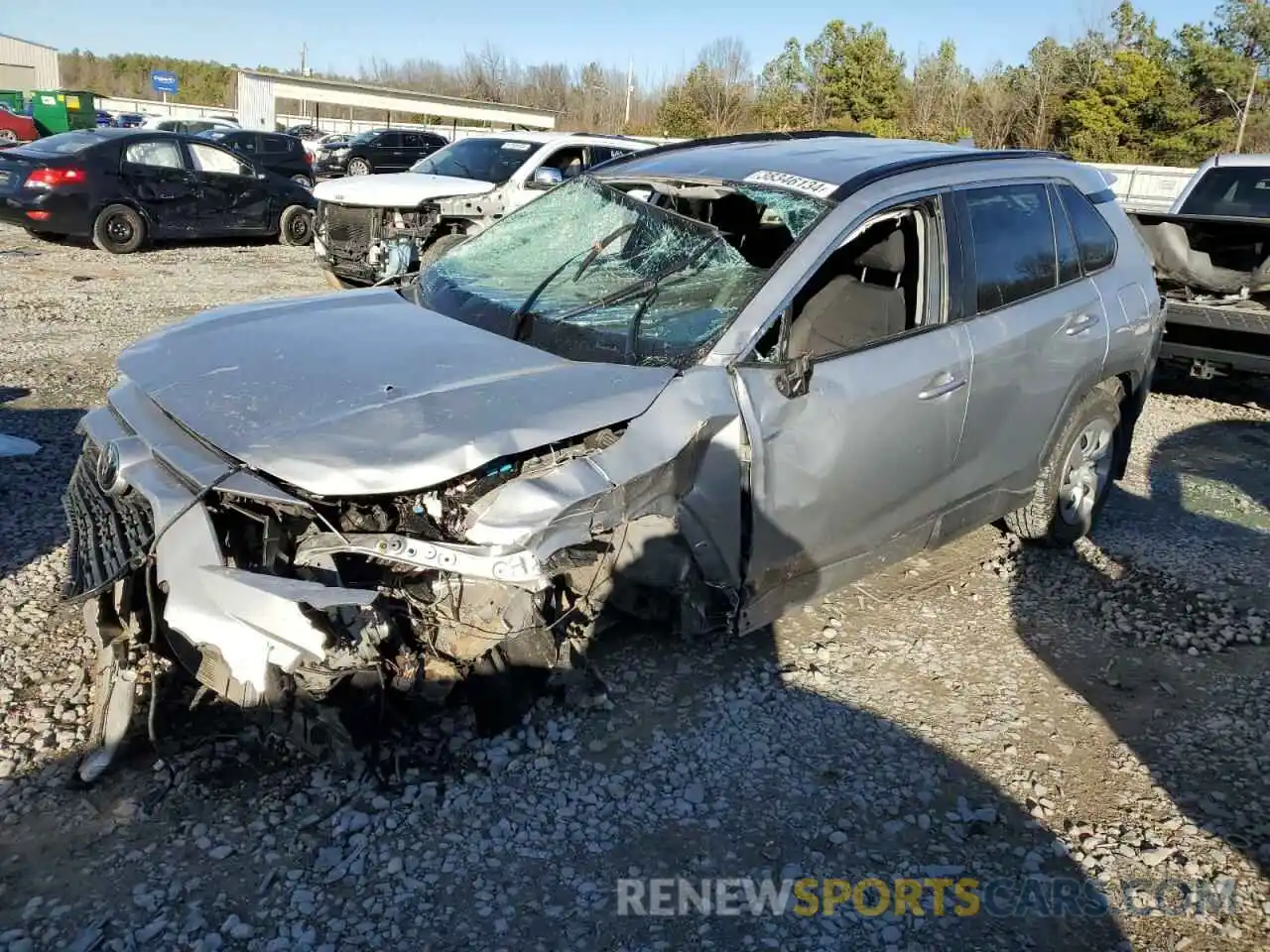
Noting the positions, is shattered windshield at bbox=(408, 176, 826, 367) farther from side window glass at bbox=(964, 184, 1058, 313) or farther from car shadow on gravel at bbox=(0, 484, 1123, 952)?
car shadow on gravel at bbox=(0, 484, 1123, 952)

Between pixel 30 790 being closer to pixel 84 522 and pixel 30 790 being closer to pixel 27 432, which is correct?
pixel 84 522

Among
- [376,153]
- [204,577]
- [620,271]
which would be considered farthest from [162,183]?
[376,153]

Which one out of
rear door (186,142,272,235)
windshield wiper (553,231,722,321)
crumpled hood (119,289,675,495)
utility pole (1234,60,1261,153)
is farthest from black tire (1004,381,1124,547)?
utility pole (1234,60,1261,153)

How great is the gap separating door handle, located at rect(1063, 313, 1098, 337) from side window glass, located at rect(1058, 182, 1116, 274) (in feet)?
0.85

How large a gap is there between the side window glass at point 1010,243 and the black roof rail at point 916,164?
0.17 meters

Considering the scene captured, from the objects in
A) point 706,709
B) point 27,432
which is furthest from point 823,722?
point 27,432

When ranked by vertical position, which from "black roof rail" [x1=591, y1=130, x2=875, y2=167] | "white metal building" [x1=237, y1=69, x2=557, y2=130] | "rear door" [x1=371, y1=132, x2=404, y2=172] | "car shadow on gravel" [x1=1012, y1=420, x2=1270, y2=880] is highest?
"white metal building" [x1=237, y1=69, x2=557, y2=130]

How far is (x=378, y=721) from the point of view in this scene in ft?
9.55

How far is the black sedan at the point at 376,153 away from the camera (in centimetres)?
2581

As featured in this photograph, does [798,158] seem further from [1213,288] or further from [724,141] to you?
[1213,288]

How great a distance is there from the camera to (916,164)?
3.93m

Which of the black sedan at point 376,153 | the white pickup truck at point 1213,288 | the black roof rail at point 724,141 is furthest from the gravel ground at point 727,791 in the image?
the black sedan at point 376,153

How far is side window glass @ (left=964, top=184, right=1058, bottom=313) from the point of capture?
4062mm

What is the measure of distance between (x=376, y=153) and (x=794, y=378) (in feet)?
84.3
